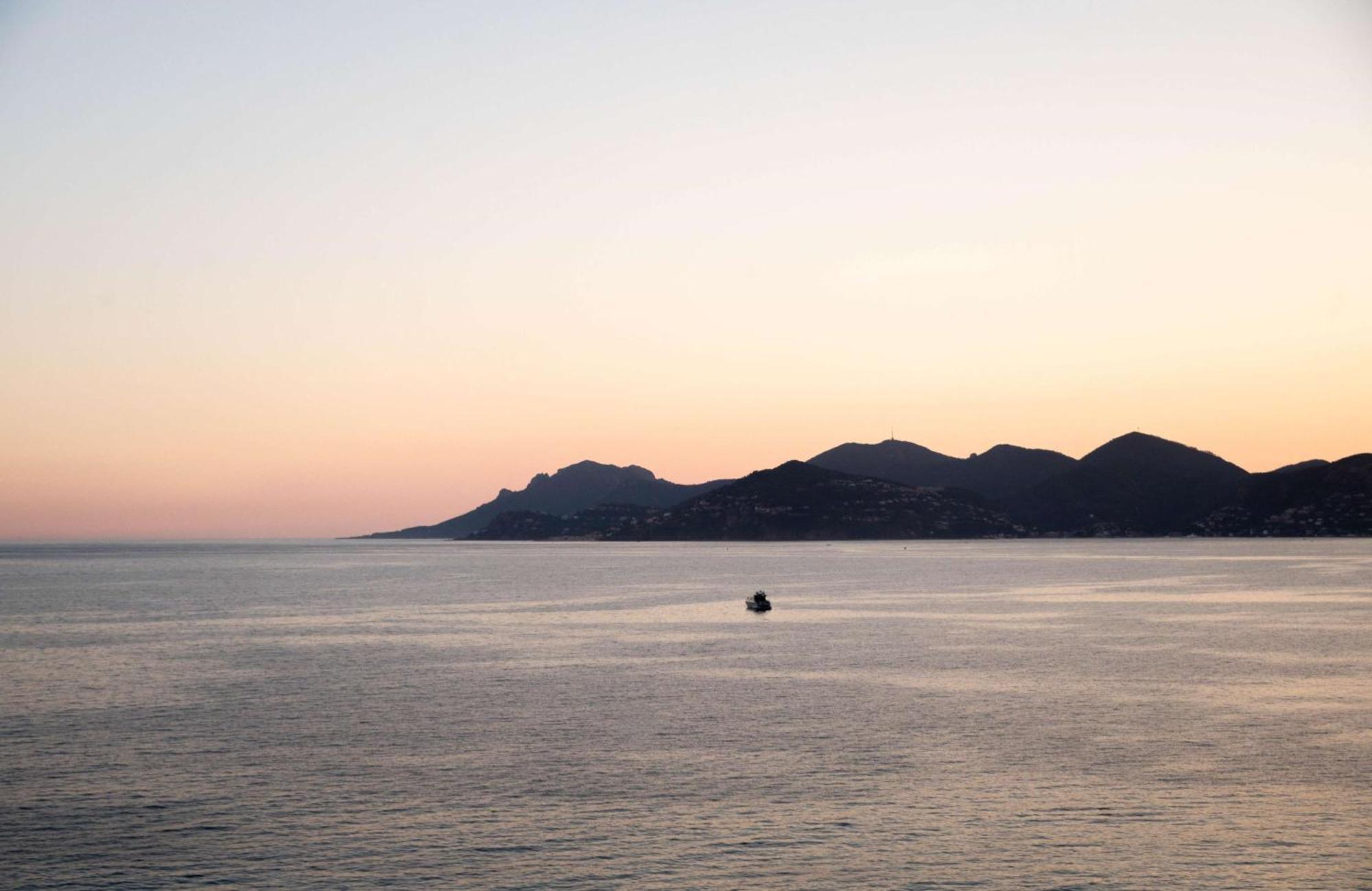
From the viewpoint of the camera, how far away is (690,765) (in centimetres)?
6022

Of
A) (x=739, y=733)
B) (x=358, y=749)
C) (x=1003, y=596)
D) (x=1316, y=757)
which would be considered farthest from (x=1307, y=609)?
(x=358, y=749)

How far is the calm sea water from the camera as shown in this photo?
145 ft

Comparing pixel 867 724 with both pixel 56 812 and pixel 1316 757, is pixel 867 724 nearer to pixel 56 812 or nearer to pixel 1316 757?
pixel 1316 757

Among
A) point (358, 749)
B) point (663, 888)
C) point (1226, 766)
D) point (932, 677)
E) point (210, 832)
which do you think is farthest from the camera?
point (932, 677)

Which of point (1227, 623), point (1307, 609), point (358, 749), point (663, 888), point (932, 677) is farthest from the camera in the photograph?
point (1307, 609)

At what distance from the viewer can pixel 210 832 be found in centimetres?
4816

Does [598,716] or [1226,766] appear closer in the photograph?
[1226,766]

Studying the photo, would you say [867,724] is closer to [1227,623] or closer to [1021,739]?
[1021,739]

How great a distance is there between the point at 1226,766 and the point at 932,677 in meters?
35.4

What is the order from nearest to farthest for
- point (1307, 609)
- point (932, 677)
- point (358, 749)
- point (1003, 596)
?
point (358, 749) → point (932, 677) → point (1307, 609) → point (1003, 596)

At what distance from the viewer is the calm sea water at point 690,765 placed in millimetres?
44312

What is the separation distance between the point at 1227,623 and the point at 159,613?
149483 mm

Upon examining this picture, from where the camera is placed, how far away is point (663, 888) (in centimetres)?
4203

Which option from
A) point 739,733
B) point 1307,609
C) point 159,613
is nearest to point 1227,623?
point 1307,609
